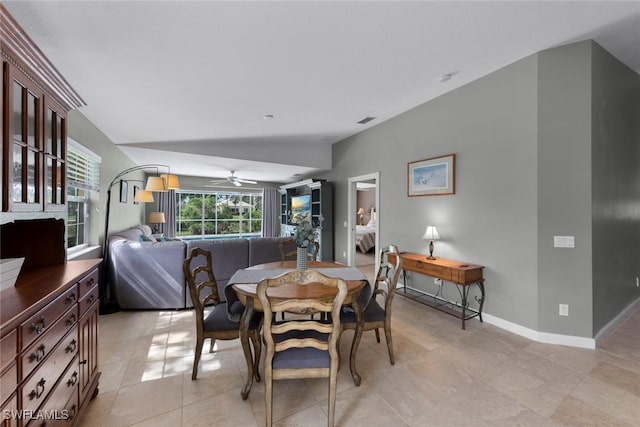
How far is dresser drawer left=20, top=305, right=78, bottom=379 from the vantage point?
1089mm

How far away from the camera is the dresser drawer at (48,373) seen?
1105mm

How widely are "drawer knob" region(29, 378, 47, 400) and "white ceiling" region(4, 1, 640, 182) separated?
2107mm

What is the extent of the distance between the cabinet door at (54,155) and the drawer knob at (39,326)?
0.80 meters

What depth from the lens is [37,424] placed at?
115cm

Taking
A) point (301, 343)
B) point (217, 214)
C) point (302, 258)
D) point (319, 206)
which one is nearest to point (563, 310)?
point (302, 258)

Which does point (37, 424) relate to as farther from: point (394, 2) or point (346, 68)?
point (346, 68)

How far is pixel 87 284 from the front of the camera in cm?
170

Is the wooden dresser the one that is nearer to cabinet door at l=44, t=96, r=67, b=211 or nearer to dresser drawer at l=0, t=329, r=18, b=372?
dresser drawer at l=0, t=329, r=18, b=372

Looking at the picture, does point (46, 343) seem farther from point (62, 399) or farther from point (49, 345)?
point (62, 399)

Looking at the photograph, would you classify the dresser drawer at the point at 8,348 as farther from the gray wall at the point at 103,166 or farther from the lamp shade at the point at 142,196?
the lamp shade at the point at 142,196

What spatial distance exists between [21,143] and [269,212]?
26.0 ft

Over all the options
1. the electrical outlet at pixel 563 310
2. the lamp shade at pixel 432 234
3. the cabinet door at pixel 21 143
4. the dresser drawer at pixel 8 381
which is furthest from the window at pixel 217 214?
the electrical outlet at pixel 563 310

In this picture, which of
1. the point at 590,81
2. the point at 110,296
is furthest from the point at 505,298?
the point at 110,296

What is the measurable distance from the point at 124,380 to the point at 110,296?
6.49ft
